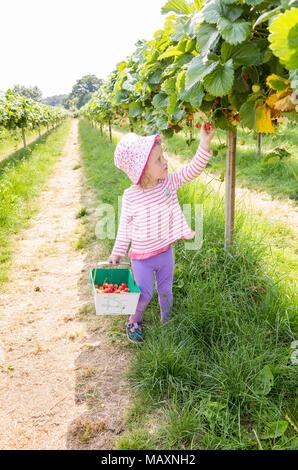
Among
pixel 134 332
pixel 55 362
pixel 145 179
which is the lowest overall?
pixel 55 362

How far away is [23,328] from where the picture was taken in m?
2.74

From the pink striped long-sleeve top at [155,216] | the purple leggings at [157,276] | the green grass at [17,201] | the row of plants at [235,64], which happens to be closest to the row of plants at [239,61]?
the row of plants at [235,64]

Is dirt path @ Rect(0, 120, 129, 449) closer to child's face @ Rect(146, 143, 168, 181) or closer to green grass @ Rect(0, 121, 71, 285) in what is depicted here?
green grass @ Rect(0, 121, 71, 285)

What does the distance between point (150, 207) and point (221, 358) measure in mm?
951

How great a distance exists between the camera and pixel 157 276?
2.34 metres

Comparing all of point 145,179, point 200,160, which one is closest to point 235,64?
point 200,160

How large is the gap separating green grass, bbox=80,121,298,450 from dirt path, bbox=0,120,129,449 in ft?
0.54

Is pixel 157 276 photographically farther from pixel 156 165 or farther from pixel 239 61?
pixel 239 61

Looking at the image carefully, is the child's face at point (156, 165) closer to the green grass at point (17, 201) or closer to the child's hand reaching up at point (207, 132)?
the child's hand reaching up at point (207, 132)

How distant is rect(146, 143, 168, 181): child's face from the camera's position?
201 cm

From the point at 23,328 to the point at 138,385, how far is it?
3.91 ft

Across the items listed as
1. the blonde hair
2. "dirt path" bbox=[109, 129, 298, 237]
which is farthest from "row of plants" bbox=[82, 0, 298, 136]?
"dirt path" bbox=[109, 129, 298, 237]
